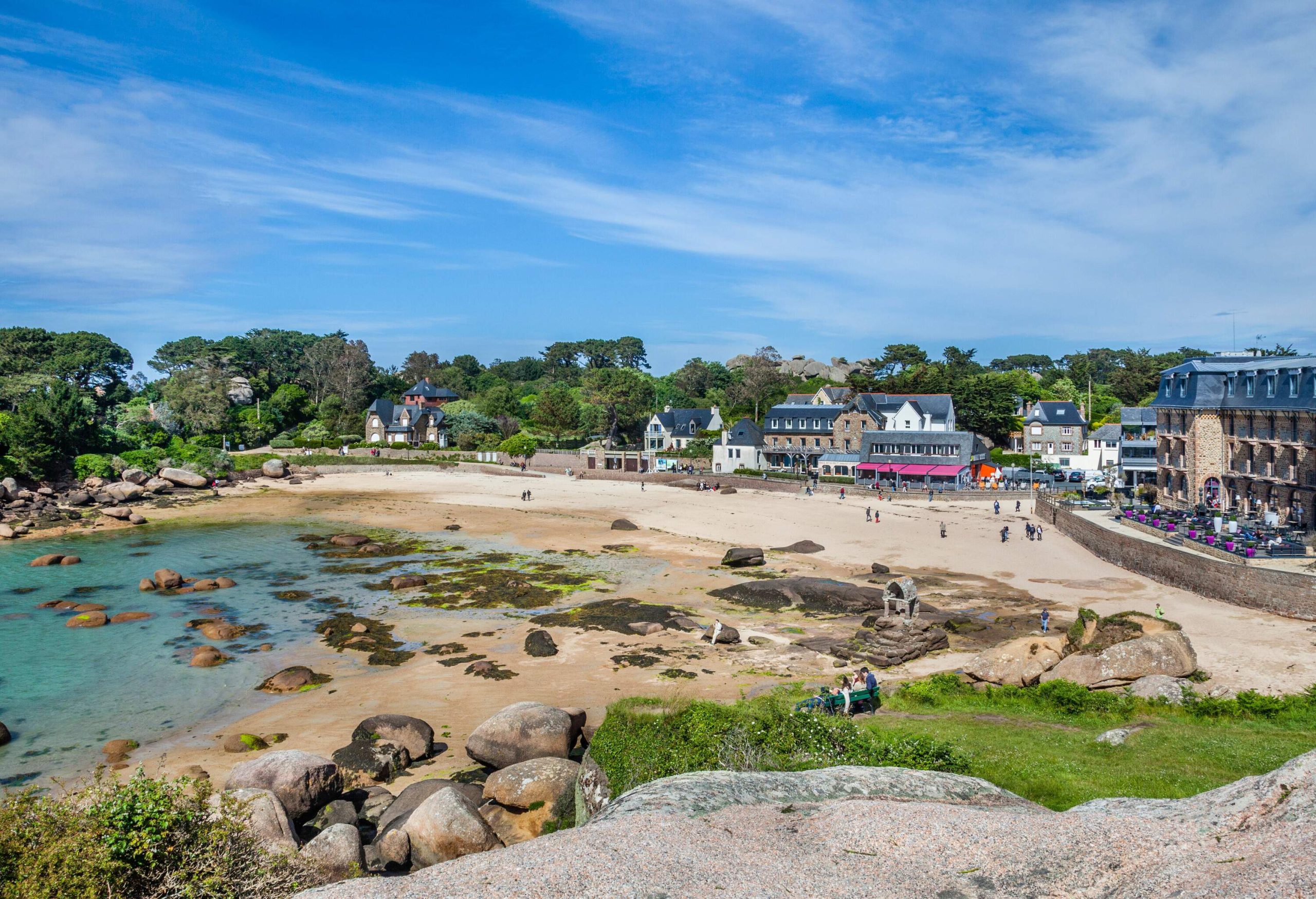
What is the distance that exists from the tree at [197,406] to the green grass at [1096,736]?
9682cm

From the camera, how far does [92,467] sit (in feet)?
233

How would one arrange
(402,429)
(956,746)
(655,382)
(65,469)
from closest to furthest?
(956,746) → (65,469) → (402,429) → (655,382)

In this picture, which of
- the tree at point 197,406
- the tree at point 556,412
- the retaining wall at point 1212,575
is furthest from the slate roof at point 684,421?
the retaining wall at point 1212,575

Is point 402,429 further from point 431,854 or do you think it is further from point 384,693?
point 431,854

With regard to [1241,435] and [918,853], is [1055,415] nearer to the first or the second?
[1241,435]

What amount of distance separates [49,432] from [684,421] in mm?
63407

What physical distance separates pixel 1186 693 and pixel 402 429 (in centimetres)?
9955

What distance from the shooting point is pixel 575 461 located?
282 ft

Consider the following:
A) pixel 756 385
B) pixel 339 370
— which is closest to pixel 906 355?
pixel 756 385

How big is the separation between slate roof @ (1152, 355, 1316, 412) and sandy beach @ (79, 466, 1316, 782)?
38.8 ft

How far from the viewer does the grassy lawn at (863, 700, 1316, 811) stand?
41.7 ft

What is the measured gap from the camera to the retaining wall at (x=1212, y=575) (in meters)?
28.6

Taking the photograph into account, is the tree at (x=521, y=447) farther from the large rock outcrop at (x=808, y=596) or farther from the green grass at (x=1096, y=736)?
the green grass at (x=1096, y=736)

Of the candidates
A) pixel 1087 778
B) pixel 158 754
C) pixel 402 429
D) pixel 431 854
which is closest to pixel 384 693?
pixel 158 754
